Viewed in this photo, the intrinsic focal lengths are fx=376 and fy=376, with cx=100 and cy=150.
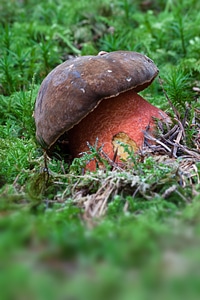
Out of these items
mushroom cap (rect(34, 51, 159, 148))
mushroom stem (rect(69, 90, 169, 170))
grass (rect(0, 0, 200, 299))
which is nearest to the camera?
grass (rect(0, 0, 200, 299))

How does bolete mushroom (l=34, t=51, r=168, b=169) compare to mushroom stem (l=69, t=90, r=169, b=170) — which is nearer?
bolete mushroom (l=34, t=51, r=168, b=169)

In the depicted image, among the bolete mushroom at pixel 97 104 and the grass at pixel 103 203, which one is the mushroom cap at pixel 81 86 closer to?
the bolete mushroom at pixel 97 104

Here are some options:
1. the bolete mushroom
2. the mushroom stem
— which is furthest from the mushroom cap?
the mushroom stem

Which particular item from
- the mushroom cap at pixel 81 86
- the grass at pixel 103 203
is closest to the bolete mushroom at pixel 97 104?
the mushroom cap at pixel 81 86

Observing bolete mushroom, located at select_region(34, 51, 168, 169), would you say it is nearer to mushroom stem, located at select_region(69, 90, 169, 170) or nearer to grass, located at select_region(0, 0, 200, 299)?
mushroom stem, located at select_region(69, 90, 169, 170)

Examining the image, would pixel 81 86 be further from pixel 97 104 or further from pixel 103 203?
pixel 103 203

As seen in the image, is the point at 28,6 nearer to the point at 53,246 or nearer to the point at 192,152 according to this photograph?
the point at 192,152

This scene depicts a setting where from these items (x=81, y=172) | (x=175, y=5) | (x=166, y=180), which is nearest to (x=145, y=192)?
(x=166, y=180)
